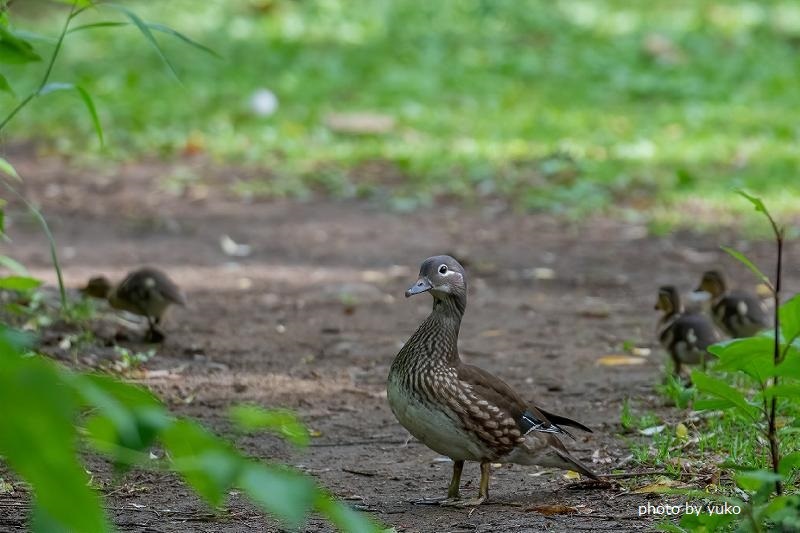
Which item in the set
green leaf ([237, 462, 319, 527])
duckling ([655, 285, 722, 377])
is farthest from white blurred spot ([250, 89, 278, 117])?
green leaf ([237, 462, 319, 527])

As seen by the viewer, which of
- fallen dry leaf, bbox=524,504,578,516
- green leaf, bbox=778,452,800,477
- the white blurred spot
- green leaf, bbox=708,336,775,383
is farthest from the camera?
the white blurred spot

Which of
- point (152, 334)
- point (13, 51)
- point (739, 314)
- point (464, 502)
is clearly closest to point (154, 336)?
point (152, 334)

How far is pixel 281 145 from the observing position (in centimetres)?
1391

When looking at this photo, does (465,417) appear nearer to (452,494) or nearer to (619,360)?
(452,494)

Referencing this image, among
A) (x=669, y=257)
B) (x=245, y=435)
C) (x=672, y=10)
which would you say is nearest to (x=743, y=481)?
(x=245, y=435)

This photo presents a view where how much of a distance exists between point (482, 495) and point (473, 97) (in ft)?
38.1

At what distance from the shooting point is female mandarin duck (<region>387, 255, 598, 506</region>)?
4.80 meters

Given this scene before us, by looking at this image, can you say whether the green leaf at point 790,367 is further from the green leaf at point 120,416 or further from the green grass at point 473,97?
the green grass at point 473,97

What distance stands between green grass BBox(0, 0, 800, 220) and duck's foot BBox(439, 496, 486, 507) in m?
6.69

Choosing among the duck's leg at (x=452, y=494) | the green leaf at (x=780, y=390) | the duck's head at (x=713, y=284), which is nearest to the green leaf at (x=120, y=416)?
the green leaf at (x=780, y=390)

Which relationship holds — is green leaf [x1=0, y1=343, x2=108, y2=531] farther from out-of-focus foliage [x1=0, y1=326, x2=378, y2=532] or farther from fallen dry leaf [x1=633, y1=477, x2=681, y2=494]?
fallen dry leaf [x1=633, y1=477, x2=681, y2=494]

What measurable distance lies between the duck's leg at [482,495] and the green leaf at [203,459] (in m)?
3.19

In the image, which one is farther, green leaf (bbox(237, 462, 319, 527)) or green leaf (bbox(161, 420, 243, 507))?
green leaf (bbox(161, 420, 243, 507))

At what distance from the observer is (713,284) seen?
8.29 metres
